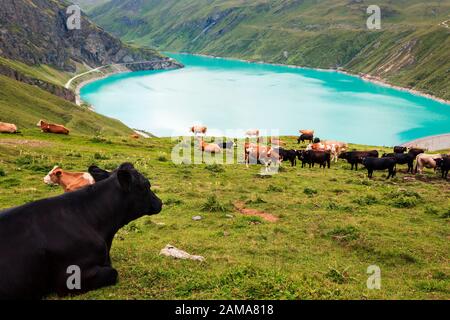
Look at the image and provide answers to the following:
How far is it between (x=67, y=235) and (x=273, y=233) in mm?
9495

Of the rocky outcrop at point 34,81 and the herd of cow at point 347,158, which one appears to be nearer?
the herd of cow at point 347,158

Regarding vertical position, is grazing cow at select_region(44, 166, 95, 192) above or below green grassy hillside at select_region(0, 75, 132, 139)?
below

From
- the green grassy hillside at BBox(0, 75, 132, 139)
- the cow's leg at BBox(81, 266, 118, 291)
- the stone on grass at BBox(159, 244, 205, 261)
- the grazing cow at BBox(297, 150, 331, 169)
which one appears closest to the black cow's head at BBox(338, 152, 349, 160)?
the grazing cow at BBox(297, 150, 331, 169)

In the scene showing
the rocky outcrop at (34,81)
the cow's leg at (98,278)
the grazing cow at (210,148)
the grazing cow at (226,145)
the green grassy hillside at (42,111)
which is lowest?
the cow's leg at (98,278)

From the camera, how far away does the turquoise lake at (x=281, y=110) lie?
382 feet

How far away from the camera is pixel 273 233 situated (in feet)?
54.6

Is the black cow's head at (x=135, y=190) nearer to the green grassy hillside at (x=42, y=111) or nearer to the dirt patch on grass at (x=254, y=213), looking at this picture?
the dirt patch on grass at (x=254, y=213)

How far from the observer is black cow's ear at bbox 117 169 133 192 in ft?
30.5

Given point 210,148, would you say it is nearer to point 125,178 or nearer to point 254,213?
point 254,213

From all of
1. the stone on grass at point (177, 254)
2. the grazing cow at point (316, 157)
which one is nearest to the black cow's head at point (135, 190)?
the stone on grass at point (177, 254)

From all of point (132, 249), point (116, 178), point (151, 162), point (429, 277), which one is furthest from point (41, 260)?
point (151, 162)

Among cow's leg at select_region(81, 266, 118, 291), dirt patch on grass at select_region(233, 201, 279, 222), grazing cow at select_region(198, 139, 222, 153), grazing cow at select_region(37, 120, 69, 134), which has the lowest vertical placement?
dirt patch on grass at select_region(233, 201, 279, 222)

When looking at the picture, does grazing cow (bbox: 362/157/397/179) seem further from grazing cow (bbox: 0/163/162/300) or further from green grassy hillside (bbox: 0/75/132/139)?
green grassy hillside (bbox: 0/75/132/139)
